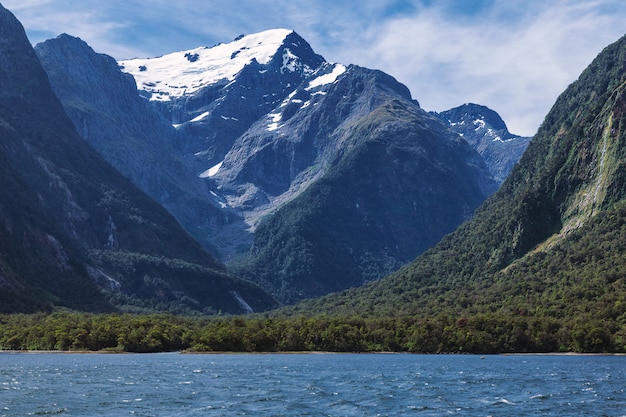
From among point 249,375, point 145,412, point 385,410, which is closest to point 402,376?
point 249,375

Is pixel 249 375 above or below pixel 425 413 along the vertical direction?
above

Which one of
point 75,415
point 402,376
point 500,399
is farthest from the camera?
point 402,376

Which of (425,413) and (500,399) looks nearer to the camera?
(425,413)

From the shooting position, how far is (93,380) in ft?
604

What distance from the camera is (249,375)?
655 feet

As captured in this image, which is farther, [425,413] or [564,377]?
[564,377]

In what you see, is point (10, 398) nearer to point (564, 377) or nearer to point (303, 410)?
point (303, 410)

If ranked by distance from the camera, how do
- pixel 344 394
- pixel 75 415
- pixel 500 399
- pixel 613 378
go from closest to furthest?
pixel 75 415 → pixel 500 399 → pixel 344 394 → pixel 613 378

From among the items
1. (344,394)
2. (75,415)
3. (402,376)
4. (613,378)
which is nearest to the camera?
(75,415)

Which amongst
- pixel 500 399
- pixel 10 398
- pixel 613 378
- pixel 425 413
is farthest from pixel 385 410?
pixel 613 378

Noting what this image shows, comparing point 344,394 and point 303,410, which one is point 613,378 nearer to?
point 344,394

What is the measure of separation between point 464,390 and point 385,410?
32.7 m

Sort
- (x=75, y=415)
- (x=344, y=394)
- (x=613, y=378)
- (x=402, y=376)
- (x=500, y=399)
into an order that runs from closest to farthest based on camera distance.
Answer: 1. (x=75, y=415)
2. (x=500, y=399)
3. (x=344, y=394)
4. (x=613, y=378)
5. (x=402, y=376)

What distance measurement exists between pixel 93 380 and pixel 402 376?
62.6 m
